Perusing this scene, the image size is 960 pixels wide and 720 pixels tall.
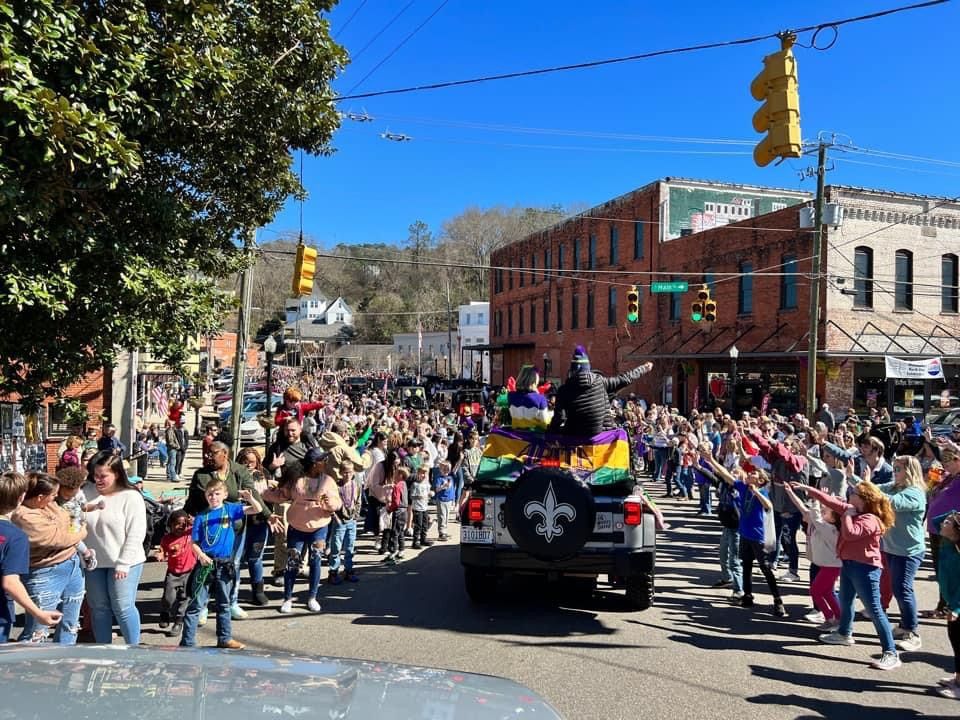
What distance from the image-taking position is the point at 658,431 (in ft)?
59.8

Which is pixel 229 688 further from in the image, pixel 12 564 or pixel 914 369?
pixel 914 369

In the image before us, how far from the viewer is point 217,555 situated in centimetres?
643

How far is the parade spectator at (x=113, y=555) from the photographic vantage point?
5.57m

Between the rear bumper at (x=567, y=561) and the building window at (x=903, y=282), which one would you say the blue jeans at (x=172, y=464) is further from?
the building window at (x=903, y=282)

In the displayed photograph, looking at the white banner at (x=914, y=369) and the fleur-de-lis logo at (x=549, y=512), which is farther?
the white banner at (x=914, y=369)

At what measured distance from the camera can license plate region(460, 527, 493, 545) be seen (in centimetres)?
738

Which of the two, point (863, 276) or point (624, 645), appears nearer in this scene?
point (624, 645)

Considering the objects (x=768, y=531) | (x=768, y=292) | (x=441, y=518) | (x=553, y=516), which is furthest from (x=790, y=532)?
(x=768, y=292)

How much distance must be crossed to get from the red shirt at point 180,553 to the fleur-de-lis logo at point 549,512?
2.99 metres

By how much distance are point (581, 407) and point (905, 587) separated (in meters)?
3.36

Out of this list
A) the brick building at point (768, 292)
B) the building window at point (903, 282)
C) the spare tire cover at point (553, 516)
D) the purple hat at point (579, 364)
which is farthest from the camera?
the building window at point (903, 282)

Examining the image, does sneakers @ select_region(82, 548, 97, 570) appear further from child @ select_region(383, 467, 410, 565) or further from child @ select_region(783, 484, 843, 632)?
child @ select_region(783, 484, 843, 632)

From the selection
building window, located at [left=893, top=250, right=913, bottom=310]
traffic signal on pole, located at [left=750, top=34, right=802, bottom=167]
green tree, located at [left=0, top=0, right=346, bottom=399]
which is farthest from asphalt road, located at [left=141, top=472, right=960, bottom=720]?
building window, located at [left=893, top=250, right=913, bottom=310]

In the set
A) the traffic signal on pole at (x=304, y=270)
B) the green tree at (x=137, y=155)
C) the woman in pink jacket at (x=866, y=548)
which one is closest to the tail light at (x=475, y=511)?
the woman in pink jacket at (x=866, y=548)
